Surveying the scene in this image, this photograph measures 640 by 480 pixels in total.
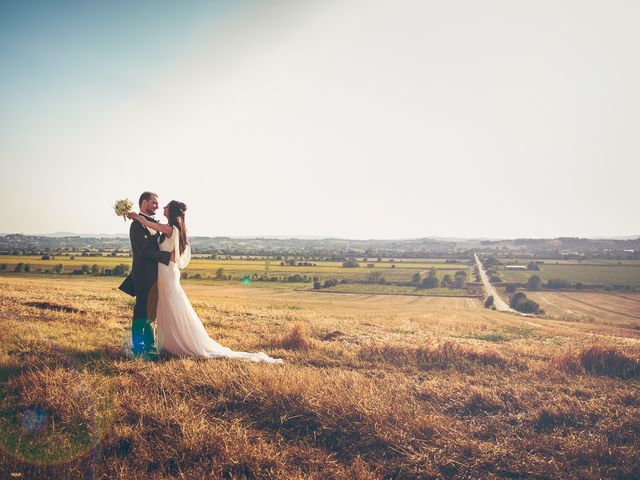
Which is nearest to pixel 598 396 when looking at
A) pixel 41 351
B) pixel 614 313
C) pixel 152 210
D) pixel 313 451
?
pixel 313 451

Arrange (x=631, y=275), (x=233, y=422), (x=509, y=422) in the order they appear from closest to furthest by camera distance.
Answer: (x=233, y=422) → (x=509, y=422) → (x=631, y=275)

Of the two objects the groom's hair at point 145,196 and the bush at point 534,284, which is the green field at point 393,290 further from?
the groom's hair at point 145,196

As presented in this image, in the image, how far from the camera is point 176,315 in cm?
665

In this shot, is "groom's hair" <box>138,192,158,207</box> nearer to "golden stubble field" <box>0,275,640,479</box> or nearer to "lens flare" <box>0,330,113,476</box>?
"golden stubble field" <box>0,275,640,479</box>

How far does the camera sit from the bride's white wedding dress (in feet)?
21.6

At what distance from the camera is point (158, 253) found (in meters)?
6.55

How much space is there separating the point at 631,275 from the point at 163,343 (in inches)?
6310

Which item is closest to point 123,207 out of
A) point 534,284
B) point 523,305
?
point 523,305

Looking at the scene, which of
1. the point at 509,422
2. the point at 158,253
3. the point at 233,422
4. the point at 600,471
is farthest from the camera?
the point at 158,253

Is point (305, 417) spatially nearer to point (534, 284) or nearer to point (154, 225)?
point (154, 225)

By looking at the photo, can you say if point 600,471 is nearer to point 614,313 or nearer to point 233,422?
point 233,422

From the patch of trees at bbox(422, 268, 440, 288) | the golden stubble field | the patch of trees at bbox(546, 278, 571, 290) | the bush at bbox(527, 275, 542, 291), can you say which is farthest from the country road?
the golden stubble field

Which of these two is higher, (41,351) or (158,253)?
(158,253)

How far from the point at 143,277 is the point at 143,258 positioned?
0.33 meters
